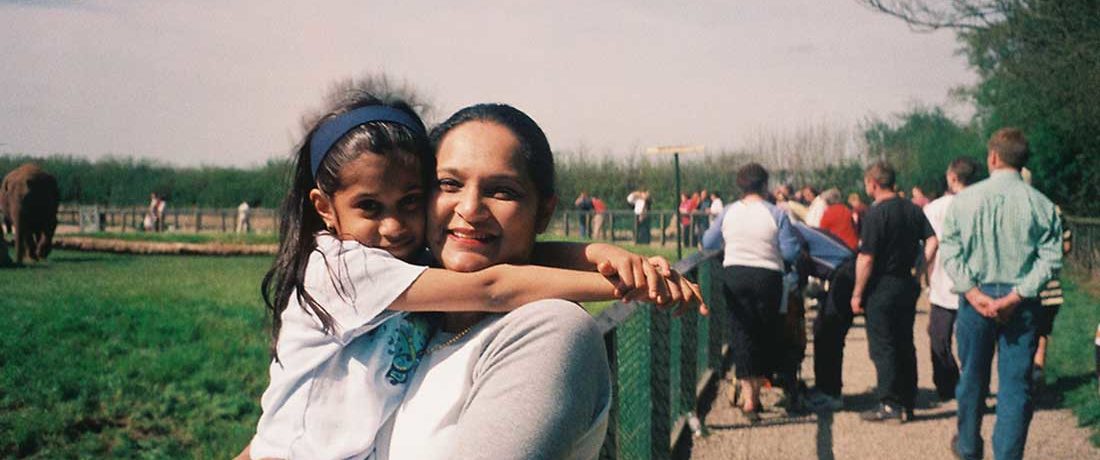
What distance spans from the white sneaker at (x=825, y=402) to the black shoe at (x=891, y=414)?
1.17ft

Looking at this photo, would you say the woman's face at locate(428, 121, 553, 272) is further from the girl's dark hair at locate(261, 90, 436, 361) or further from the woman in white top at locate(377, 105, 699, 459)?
the girl's dark hair at locate(261, 90, 436, 361)

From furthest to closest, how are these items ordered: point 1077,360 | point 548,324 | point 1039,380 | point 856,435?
1. point 1077,360
2. point 1039,380
3. point 856,435
4. point 548,324

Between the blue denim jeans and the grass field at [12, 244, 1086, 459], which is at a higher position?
the blue denim jeans

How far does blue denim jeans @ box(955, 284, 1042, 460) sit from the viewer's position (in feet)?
19.0

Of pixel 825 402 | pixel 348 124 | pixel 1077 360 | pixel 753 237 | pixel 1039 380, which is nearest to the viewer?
pixel 348 124

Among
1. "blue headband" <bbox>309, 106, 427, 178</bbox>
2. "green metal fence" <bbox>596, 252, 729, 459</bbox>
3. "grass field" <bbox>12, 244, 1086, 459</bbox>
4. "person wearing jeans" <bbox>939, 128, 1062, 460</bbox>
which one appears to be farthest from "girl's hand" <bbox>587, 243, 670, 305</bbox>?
"grass field" <bbox>12, 244, 1086, 459</bbox>

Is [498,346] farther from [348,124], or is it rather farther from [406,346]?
[348,124]

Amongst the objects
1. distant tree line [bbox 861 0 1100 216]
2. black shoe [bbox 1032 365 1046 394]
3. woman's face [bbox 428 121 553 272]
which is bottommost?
black shoe [bbox 1032 365 1046 394]

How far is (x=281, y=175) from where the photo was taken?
7.44 feet

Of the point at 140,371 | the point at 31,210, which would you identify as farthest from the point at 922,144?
the point at 140,371

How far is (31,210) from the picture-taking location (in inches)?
883

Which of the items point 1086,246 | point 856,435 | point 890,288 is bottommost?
point 856,435

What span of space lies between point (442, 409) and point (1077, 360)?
1013 cm

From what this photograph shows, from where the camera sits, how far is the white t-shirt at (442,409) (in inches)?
60.7
